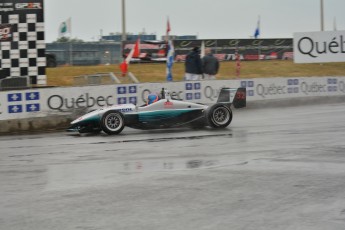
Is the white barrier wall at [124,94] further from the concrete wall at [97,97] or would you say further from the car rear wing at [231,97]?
the car rear wing at [231,97]

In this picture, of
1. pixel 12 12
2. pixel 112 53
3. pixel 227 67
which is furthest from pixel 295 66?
pixel 12 12

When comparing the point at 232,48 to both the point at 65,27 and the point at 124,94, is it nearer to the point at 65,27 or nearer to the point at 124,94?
the point at 65,27

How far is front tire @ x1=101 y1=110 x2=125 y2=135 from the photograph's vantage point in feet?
40.0

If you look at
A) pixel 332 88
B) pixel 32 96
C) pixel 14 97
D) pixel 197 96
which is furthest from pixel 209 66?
pixel 14 97

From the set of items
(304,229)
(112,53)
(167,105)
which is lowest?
(304,229)

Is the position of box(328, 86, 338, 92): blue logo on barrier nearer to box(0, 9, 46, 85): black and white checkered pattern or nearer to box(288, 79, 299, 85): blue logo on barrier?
box(288, 79, 299, 85): blue logo on barrier

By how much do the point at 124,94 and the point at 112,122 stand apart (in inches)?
134

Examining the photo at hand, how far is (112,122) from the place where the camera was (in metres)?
12.3

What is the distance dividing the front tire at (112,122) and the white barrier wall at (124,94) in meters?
2.63

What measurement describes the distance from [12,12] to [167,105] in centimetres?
753

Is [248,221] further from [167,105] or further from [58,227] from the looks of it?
[167,105]

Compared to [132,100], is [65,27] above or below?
above

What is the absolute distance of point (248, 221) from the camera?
5.05 metres

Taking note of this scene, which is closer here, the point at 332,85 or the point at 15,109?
the point at 15,109
